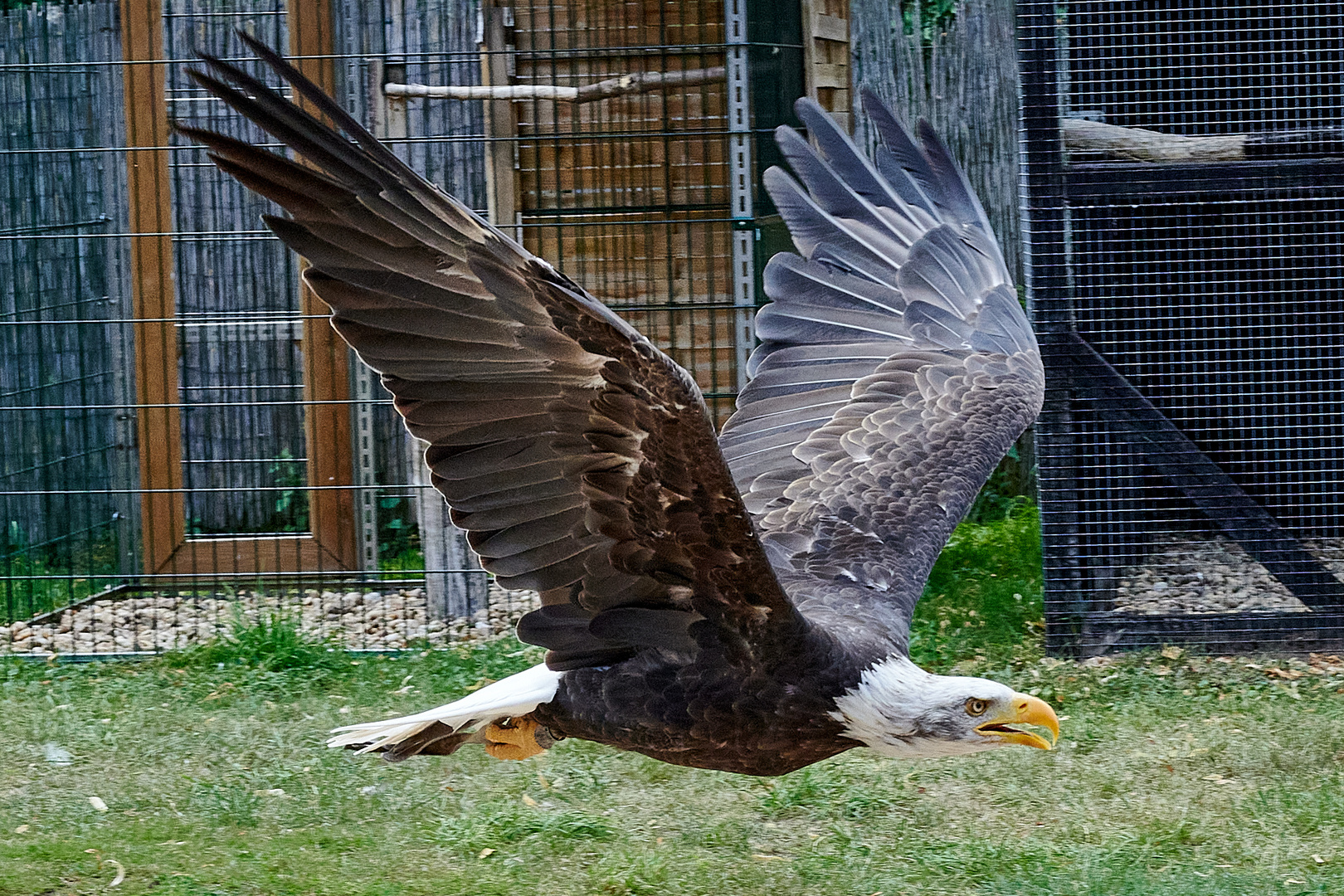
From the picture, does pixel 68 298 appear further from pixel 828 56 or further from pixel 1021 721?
pixel 1021 721

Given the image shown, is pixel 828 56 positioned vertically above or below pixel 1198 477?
above

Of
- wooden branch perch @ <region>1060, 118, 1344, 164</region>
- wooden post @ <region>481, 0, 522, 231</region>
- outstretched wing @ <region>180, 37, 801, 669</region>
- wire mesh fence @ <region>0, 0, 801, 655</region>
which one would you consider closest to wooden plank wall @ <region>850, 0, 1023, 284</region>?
wire mesh fence @ <region>0, 0, 801, 655</region>

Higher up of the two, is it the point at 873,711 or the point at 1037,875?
the point at 873,711

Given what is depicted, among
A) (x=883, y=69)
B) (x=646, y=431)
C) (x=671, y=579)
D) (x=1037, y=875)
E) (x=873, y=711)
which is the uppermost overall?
(x=883, y=69)

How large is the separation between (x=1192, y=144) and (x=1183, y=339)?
721 mm

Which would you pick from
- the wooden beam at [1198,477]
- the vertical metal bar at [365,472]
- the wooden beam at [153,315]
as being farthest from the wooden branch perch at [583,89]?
the wooden beam at [1198,477]

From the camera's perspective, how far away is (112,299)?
6.58 meters

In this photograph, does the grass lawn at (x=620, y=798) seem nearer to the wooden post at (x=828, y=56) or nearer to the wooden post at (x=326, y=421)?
the wooden post at (x=326, y=421)

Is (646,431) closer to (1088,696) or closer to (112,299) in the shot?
(1088,696)

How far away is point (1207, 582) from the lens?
598 cm

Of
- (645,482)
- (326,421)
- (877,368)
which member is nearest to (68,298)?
(326,421)

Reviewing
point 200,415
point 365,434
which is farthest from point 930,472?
point 200,415

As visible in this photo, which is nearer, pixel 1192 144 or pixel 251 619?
pixel 1192 144

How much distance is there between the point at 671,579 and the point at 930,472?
3.82ft
